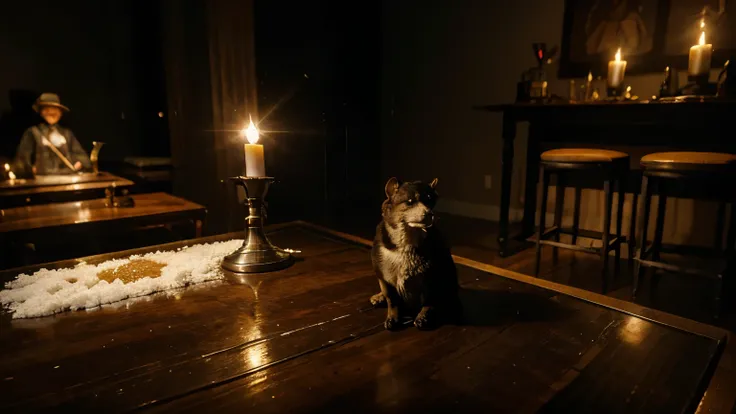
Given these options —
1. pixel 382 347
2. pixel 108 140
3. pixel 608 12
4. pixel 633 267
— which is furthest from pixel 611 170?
pixel 108 140

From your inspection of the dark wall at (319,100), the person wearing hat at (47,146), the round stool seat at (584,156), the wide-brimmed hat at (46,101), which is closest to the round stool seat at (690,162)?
the round stool seat at (584,156)

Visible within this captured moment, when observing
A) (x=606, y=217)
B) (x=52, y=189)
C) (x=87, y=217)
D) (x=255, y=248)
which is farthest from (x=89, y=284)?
(x=606, y=217)

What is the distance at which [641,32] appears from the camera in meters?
3.05

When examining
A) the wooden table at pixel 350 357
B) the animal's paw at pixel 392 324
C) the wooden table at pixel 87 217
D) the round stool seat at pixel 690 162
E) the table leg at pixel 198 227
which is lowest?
the table leg at pixel 198 227

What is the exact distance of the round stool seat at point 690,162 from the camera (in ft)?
6.31

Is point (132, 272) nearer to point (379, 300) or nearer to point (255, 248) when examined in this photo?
point (255, 248)

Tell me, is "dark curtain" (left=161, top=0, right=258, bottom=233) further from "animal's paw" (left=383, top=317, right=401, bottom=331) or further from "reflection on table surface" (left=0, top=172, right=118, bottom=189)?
"animal's paw" (left=383, top=317, right=401, bottom=331)

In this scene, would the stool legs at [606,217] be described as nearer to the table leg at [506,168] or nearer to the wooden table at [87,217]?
the table leg at [506,168]

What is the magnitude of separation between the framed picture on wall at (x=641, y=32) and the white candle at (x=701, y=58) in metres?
0.62

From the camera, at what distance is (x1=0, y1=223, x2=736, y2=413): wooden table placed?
0.68 meters

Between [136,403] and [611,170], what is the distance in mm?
2324

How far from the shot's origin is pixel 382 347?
0.83m

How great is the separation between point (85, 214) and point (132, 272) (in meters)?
1.32

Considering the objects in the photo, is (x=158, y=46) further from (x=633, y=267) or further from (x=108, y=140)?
(x=633, y=267)
